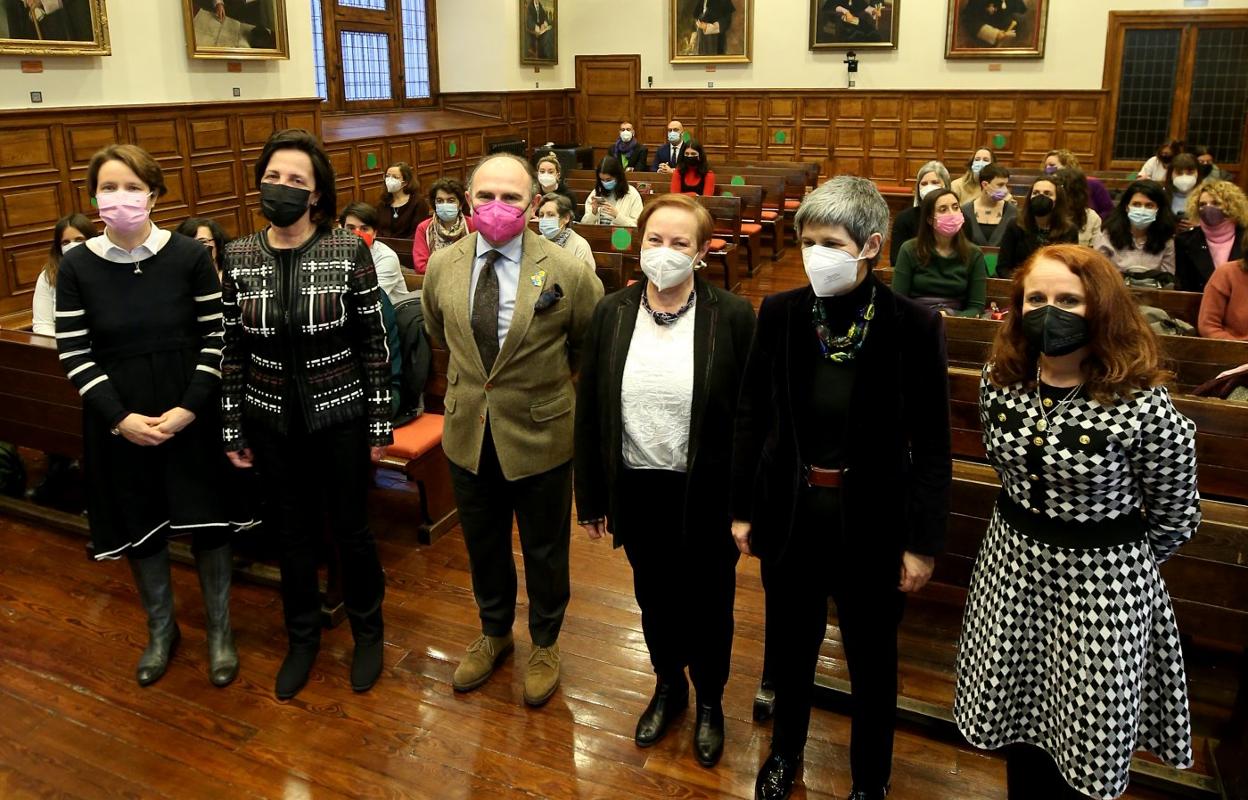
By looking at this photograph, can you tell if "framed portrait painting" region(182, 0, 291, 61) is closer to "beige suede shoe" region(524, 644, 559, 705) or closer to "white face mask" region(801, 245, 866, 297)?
"beige suede shoe" region(524, 644, 559, 705)

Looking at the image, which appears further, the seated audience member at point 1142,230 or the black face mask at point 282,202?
the seated audience member at point 1142,230

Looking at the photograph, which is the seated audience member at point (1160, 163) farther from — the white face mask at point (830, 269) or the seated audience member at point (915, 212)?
the white face mask at point (830, 269)

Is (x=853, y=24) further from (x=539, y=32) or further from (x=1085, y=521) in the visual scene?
(x=1085, y=521)

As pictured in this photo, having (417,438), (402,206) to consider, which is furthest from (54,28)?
(417,438)

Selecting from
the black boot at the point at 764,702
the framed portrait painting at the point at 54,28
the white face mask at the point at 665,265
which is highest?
the framed portrait painting at the point at 54,28

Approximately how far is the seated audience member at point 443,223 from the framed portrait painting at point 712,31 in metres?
9.98

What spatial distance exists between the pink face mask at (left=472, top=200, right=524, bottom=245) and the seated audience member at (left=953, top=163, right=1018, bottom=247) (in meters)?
4.43

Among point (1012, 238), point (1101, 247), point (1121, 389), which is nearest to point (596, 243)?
point (1012, 238)

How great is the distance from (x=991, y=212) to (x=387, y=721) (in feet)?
17.3

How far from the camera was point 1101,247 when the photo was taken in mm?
5488

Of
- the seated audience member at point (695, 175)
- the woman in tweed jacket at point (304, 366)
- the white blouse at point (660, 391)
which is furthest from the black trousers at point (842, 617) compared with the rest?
the seated audience member at point (695, 175)

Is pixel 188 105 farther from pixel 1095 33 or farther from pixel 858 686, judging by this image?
pixel 1095 33

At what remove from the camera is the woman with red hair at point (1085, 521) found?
1910 millimetres

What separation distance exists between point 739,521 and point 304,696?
165 centimetres
